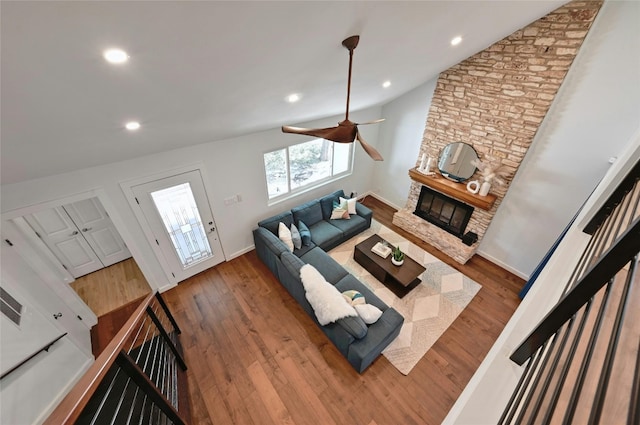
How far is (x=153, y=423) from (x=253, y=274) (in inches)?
103

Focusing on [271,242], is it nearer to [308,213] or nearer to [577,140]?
[308,213]

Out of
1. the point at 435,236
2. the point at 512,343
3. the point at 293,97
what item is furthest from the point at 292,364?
the point at 435,236

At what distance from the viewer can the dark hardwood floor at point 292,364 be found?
2840 mm

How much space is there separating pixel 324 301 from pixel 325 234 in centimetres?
190

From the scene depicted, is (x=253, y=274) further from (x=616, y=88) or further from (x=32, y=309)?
(x=616, y=88)

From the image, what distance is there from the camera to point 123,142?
8.36 ft

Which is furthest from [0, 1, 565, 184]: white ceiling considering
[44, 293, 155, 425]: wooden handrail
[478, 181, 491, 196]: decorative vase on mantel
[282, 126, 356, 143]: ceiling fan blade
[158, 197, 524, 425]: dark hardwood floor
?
[158, 197, 524, 425]: dark hardwood floor

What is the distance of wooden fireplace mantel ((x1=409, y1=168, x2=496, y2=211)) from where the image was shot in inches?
167

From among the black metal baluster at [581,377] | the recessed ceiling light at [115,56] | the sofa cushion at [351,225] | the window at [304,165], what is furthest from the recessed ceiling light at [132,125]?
the sofa cushion at [351,225]

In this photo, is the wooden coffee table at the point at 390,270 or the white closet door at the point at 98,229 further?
the white closet door at the point at 98,229

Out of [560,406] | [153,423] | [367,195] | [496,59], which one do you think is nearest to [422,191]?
[367,195]

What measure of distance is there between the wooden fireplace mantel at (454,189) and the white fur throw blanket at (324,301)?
2913 mm

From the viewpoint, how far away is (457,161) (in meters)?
4.66

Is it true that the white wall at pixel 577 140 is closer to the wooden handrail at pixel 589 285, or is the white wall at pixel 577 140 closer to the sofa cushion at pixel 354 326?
the sofa cushion at pixel 354 326
